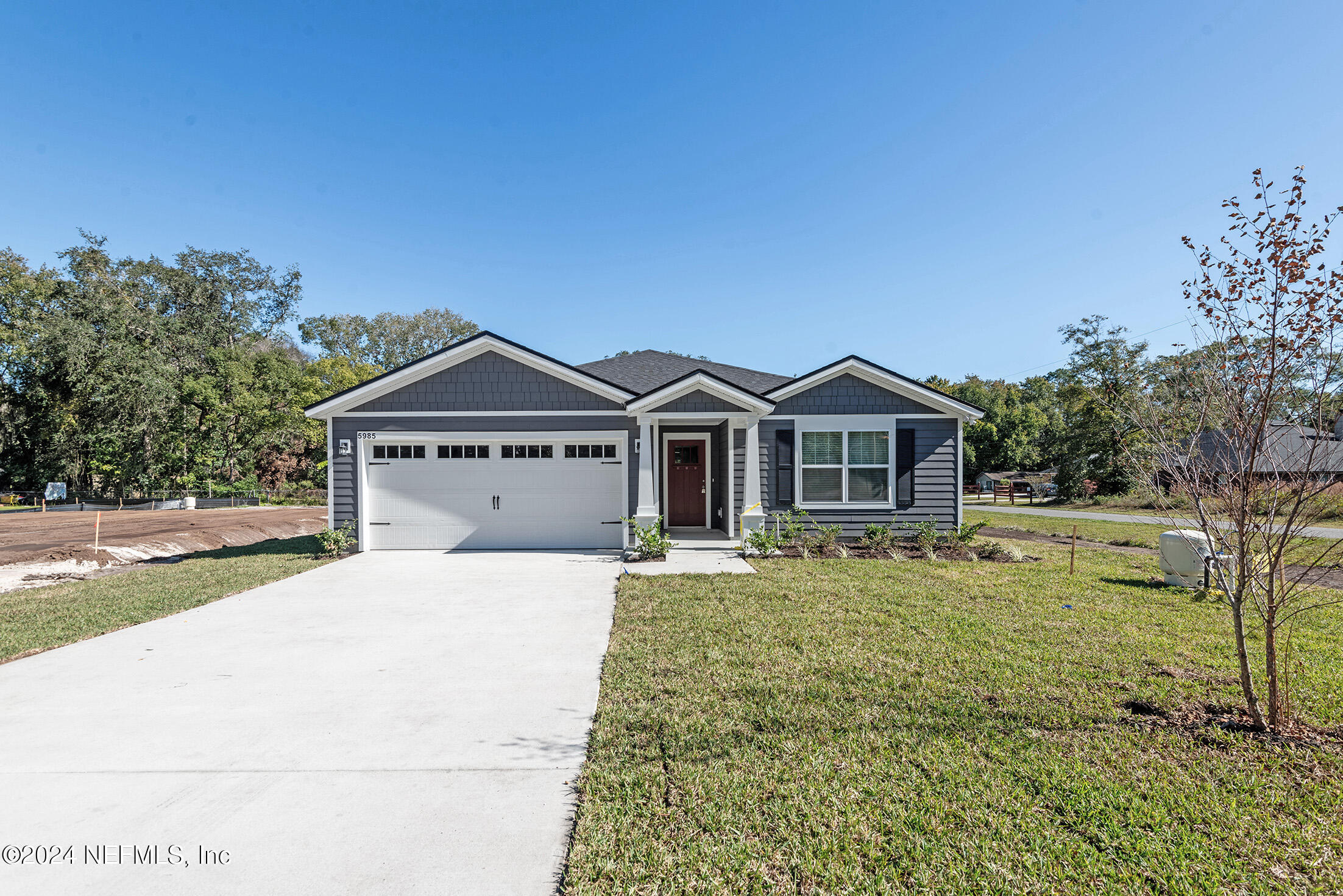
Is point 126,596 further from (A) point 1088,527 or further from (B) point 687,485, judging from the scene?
(A) point 1088,527

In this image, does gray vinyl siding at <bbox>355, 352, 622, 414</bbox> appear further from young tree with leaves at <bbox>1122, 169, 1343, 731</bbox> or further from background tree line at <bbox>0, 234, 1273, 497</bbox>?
background tree line at <bbox>0, 234, 1273, 497</bbox>

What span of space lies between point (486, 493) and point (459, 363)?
254 cm

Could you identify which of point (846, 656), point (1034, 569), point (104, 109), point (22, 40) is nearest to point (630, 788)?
point (846, 656)

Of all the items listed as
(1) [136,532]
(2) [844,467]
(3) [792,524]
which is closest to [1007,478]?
(2) [844,467]

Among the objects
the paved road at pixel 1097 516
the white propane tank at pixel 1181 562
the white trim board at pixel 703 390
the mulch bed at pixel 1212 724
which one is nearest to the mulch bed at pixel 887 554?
the white propane tank at pixel 1181 562

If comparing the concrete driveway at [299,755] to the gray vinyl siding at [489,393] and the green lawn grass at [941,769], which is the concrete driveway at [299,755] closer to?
the green lawn grass at [941,769]

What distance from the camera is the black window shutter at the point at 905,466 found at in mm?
11188

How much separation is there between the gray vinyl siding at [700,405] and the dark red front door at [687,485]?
238 centimetres

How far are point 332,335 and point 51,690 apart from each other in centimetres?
4595

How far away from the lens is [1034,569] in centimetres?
891

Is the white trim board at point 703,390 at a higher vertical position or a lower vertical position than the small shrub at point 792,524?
higher

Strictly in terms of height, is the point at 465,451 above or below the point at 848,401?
below

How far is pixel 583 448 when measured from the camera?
11.0 meters

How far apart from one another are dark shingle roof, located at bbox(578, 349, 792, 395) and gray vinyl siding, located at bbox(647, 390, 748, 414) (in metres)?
1.53
